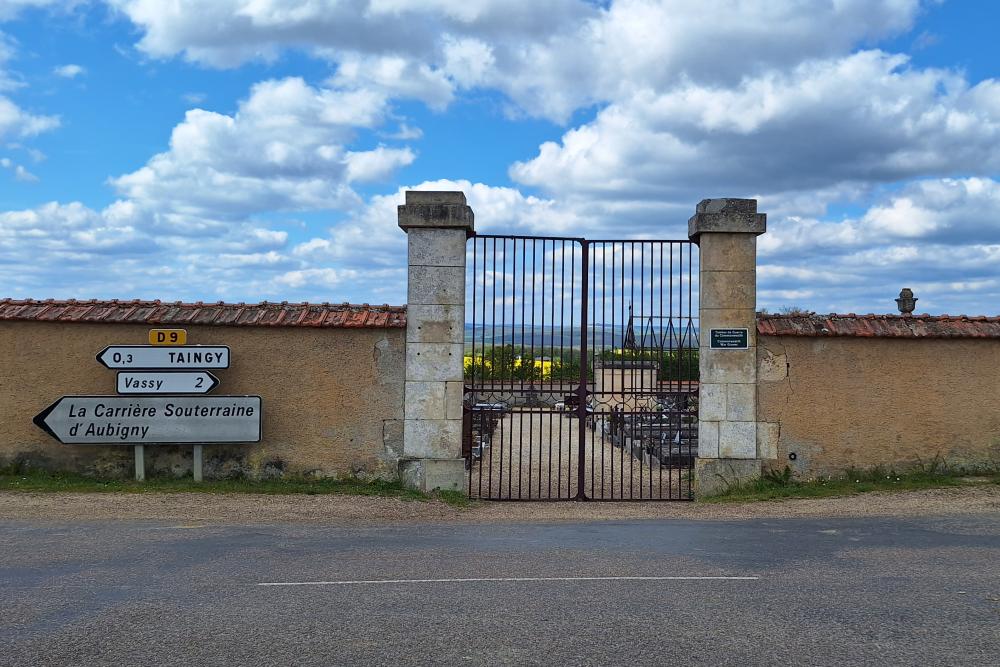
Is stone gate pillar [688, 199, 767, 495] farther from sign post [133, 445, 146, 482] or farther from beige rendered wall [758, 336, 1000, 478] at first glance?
sign post [133, 445, 146, 482]

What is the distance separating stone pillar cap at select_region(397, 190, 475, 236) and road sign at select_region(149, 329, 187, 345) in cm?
300

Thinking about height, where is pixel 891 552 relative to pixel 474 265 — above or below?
below

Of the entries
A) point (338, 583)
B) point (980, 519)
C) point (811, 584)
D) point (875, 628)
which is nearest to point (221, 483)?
point (338, 583)

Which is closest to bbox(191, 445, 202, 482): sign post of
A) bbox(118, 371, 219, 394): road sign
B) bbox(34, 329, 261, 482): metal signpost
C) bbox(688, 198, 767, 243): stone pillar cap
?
bbox(34, 329, 261, 482): metal signpost

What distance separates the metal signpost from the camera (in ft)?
34.7

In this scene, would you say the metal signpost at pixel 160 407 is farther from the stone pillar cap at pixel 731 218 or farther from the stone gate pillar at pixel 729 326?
the stone pillar cap at pixel 731 218

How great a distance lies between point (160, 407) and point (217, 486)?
1.21 metres

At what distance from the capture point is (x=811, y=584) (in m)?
6.27

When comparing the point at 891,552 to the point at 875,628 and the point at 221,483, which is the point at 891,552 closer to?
the point at 875,628

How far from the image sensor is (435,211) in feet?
34.7

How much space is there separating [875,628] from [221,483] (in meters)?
7.79

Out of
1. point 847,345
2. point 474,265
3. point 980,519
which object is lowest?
point 980,519

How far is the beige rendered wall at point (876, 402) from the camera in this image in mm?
10945

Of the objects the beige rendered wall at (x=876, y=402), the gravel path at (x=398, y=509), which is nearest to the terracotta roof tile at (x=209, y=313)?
the gravel path at (x=398, y=509)
